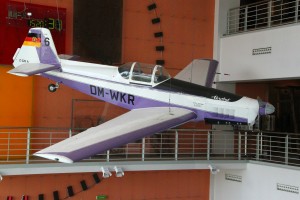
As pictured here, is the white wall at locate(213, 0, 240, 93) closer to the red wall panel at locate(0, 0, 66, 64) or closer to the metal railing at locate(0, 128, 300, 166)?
the metal railing at locate(0, 128, 300, 166)

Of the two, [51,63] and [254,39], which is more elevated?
[254,39]

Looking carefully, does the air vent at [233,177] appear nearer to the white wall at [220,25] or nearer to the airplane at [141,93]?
the white wall at [220,25]

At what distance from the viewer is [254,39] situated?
27.3 ft

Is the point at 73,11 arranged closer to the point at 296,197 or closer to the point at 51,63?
the point at 51,63

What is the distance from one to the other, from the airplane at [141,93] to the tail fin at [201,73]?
4.60 feet

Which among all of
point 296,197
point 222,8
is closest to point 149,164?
point 296,197

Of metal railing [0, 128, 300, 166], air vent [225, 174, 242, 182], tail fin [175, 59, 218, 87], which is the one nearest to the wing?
metal railing [0, 128, 300, 166]

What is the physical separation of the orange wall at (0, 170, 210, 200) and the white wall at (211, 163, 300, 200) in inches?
14.1

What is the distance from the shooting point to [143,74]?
602 cm

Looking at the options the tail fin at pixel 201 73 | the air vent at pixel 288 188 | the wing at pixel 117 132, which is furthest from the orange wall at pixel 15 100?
the air vent at pixel 288 188

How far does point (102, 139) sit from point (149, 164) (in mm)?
2690

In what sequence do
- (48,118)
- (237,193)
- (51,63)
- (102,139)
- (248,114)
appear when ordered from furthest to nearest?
(237,193) → (48,118) → (51,63) → (248,114) → (102,139)

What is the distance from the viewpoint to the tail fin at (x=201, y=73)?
7.42m

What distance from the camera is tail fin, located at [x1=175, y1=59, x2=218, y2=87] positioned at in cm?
742
